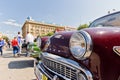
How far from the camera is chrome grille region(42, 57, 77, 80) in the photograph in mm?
2059

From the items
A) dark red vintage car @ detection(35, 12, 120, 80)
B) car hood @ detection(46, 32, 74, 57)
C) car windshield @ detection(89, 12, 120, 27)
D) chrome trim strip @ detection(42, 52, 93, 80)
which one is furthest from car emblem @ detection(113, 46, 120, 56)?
car windshield @ detection(89, 12, 120, 27)

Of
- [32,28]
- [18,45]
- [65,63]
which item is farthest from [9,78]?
[32,28]

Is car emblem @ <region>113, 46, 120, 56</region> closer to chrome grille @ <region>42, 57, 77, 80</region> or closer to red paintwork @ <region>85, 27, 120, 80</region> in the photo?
red paintwork @ <region>85, 27, 120, 80</region>

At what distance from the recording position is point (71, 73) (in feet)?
6.82

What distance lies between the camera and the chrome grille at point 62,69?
2059 mm

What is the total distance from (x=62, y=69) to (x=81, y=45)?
52cm

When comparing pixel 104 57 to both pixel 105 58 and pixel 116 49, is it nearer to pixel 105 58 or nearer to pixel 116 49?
pixel 105 58

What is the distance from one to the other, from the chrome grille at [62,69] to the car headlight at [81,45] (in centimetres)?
20

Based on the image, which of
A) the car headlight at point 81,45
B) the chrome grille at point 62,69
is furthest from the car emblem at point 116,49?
the chrome grille at point 62,69

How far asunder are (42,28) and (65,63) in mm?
83503

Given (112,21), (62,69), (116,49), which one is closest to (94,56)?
(116,49)

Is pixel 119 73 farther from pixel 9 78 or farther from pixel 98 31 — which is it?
pixel 9 78

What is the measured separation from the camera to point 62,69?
2.28 m

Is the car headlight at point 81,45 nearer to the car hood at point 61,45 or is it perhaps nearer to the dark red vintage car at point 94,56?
the dark red vintage car at point 94,56
